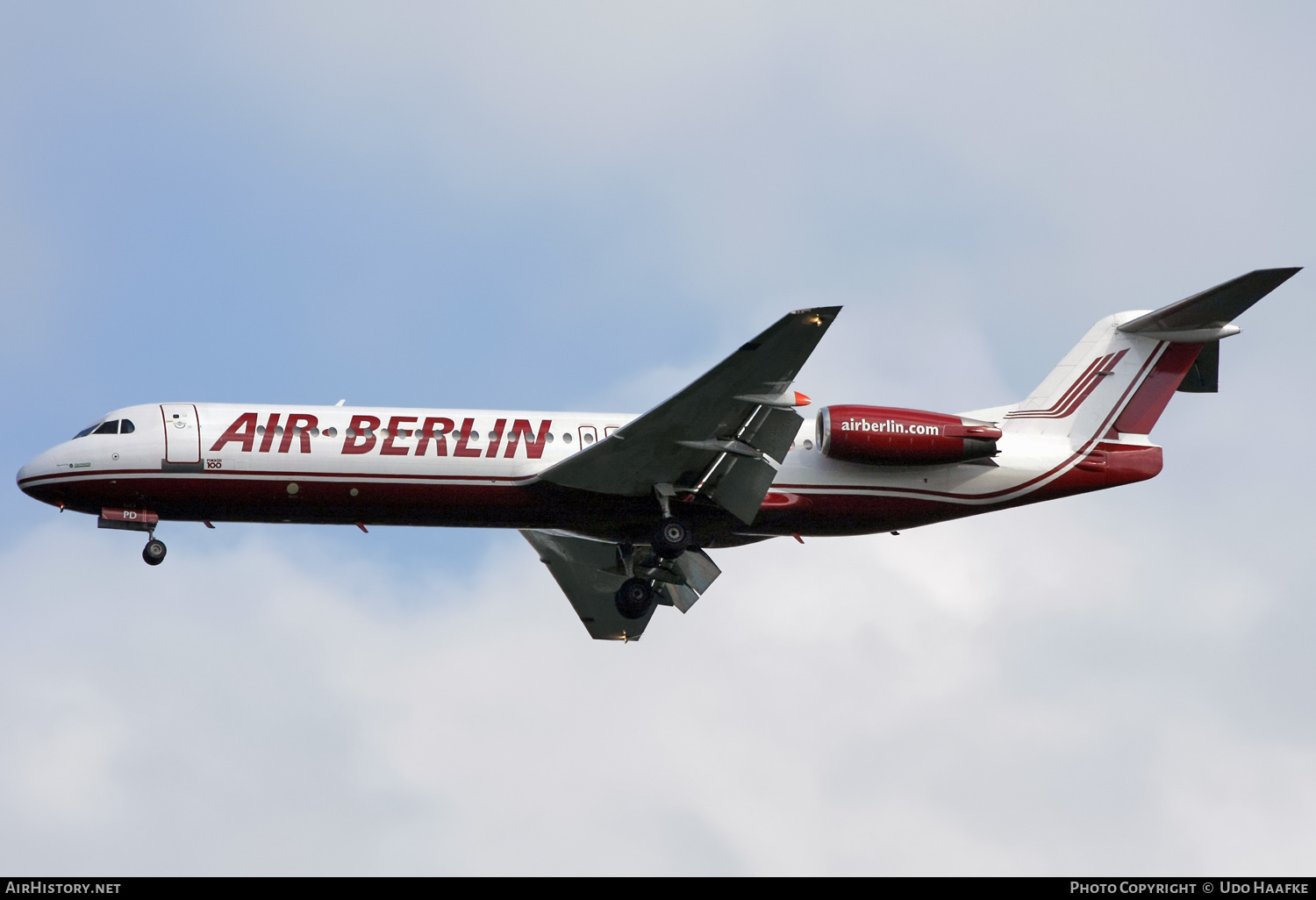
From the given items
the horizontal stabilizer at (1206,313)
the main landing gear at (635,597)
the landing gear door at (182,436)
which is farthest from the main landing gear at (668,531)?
the horizontal stabilizer at (1206,313)

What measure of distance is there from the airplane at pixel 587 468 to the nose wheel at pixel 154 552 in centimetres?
2

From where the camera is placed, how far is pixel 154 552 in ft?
100

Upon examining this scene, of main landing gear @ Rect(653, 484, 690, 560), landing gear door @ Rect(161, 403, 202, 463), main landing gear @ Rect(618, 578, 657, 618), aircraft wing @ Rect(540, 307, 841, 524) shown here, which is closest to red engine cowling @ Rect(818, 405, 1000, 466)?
aircraft wing @ Rect(540, 307, 841, 524)

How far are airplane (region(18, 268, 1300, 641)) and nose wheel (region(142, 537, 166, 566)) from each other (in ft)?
0.08

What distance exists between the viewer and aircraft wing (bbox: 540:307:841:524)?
→ 27344 mm

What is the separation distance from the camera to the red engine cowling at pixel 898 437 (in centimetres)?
3062

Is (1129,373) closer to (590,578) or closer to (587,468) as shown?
(587,468)

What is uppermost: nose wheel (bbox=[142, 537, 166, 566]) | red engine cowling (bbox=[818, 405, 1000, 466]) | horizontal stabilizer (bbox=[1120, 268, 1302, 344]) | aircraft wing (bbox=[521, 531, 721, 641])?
horizontal stabilizer (bbox=[1120, 268, 1302, 344])

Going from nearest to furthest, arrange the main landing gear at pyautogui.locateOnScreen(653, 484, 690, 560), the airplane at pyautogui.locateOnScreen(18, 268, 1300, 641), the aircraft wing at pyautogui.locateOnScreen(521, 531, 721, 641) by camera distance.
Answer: the airplane at pyautogui.locateOnScreen(18, 268, 1300, 641)
the main landing gear at pyautogui.locateOnScreen(653, 484, 690, 560)
the aircraft wing at pyautogui.locateOnScreen(521, 531, 721, 641)

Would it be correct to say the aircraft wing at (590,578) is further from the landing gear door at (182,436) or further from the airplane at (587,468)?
the landing gear door at (182,436)

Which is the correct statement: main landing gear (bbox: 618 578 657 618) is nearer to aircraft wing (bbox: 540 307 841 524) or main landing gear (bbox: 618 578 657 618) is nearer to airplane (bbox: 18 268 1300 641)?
airplane (bbox: 18 268 1300 641)

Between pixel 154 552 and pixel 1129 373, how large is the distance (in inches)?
780

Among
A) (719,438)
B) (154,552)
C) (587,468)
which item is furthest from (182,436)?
(719,438)
